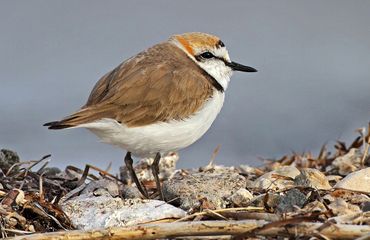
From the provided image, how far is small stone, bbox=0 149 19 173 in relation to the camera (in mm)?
5400

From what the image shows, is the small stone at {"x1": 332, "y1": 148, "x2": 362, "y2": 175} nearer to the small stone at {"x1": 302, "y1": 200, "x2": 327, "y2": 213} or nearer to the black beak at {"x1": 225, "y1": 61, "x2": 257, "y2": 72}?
the black beak at {"x1": 225, "y1": 61, "x2": 257, "y2": 72}

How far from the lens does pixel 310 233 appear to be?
3.29 meters

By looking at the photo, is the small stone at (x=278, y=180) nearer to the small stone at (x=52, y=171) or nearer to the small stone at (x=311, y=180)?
the small stone at (x=311, y=180)

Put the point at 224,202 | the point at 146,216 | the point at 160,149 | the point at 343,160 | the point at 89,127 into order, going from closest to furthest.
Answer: the point at 146,216 → the point at 224,202 → the point at 89,127 → the point at 160,149 → the point at 343,160

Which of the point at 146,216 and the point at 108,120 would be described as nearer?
the point at 146,216

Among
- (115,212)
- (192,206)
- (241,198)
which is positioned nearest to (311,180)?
(241,198)

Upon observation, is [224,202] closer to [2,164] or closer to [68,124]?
[68,124]

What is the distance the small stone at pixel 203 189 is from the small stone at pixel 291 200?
40 centimetres

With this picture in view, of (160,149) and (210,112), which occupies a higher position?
(210,112)

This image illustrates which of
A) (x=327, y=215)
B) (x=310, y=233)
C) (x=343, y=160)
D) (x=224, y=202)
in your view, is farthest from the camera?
(x=343, y=160)

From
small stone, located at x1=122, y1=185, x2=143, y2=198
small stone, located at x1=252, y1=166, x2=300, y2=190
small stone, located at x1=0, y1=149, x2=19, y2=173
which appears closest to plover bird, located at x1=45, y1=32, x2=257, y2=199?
small stone, located at x1=122, y1=185, x2=143, y2=198

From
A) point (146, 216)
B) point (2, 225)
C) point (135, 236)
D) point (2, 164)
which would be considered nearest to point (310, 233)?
point (135, 236)

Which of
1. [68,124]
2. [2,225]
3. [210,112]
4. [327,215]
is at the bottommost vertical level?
[2,225]

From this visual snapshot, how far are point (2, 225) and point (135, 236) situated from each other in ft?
2.71
